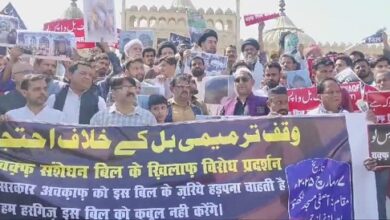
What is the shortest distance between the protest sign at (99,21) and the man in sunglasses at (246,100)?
2.58 m

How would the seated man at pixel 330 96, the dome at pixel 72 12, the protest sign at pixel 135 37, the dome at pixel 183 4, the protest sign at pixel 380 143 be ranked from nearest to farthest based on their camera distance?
the protest sign at pixel 380 143 → the seated man at pixel 330 96 → the protest sign at pixel 135 37 → the dome at pixel 72 12 → the dome at pixel 183 4

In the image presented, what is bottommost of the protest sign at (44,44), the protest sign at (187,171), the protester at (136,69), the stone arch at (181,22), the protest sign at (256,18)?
the protest sign at (187,171)

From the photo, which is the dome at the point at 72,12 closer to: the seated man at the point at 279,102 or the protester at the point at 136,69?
the protester at the point at 136,69

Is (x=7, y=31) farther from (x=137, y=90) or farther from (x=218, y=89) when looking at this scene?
(x=218, y=89)

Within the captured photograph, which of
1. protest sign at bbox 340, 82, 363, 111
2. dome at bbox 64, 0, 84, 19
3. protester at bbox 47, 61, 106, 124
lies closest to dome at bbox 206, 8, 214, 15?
dome at bbox 64, 0, 84, 19

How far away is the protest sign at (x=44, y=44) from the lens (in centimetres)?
798

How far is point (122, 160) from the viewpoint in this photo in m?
5.88

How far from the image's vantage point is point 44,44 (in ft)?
26.2

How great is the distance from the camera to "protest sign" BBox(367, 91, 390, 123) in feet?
22.4

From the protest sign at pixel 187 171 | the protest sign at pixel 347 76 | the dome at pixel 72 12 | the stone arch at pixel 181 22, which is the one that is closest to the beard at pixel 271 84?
the protest sign at pixel 347 76

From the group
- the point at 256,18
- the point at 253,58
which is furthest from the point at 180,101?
the point at 256,18

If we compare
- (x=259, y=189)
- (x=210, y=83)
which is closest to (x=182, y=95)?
(x=210, y=83)

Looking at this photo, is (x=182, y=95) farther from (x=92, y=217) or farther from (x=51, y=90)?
(x=92, y=217)

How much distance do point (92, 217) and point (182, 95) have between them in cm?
193
